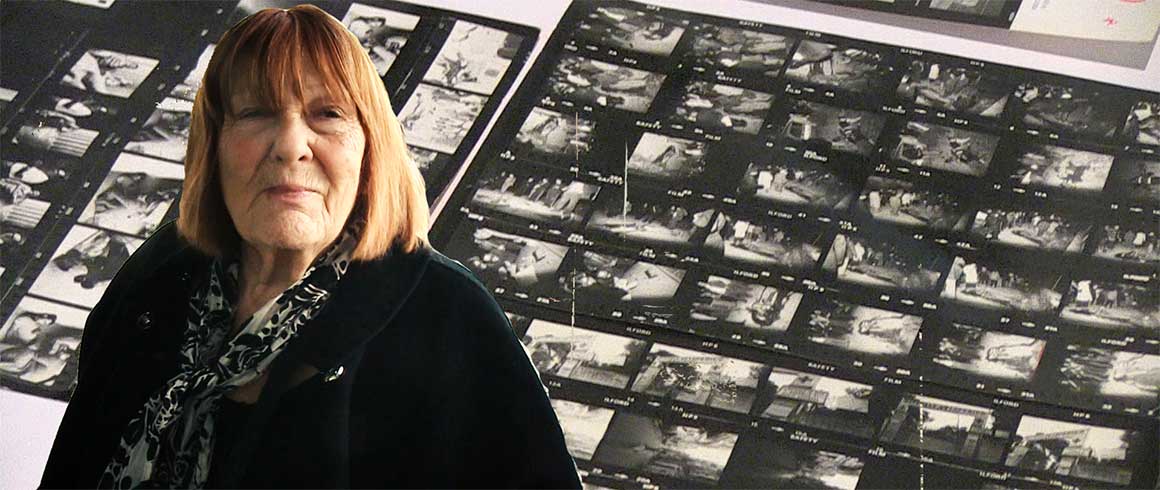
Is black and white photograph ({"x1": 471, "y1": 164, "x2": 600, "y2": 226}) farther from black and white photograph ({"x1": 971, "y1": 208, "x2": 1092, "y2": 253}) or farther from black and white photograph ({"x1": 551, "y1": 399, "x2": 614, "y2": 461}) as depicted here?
black and white photograph ({"x1": 971, "y1": 208, "x2": 1092, "y2": 253})

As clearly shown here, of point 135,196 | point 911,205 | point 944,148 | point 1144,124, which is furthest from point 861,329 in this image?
point 135,196

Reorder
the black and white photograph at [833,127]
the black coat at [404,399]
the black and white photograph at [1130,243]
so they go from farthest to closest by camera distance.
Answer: the black and white photograph at [833,127]
the black and white photograph at [1130,243]
the black coat at [404,399]

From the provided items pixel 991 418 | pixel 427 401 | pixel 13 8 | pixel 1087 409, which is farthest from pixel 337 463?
pixel 13 8

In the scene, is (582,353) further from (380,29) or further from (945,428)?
(380,29)

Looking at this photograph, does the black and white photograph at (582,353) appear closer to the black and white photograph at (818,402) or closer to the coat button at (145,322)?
the black and white photograph at (818,402)

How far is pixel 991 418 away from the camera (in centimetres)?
186

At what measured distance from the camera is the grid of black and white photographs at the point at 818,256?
6.03ft

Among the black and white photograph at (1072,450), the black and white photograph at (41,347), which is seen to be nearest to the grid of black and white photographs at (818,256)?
the black and white photograph at (1072,450)

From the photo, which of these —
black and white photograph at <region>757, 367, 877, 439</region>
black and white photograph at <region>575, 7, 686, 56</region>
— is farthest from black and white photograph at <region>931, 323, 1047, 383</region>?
black and white photograph at <region>575, 7, 686, 56</region>

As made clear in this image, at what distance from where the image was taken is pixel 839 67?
2193 millimetres

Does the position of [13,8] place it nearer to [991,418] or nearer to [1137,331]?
[991,418]

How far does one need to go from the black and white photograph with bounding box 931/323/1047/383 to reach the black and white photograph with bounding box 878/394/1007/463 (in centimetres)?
6

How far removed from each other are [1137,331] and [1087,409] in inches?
5.7

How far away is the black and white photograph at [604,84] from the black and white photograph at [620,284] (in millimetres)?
269
